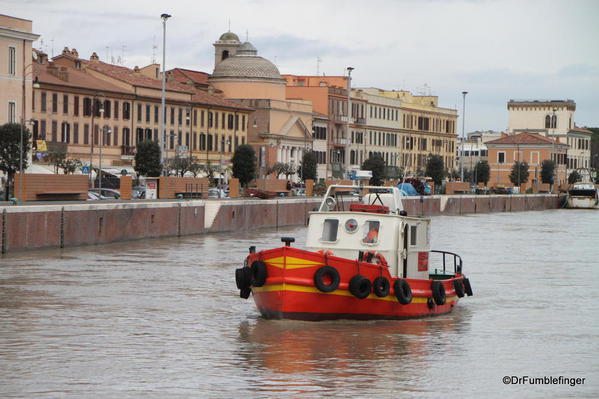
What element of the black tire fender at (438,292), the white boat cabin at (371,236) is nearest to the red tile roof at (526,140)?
the black tire fender at (438,292)

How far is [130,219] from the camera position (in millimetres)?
54000

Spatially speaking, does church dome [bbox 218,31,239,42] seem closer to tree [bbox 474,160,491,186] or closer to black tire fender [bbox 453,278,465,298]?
tree [bbox 474,160,491,186]

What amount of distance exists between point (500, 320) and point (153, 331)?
30.8 feet

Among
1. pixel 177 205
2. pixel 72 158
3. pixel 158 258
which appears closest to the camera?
pixel 158 258

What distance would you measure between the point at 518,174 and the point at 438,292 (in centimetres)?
15029

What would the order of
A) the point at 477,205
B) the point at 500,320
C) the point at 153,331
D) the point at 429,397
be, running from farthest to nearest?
the point at 477,205 < the point at 500,320 < the point at 153,331 < the point at 429,397

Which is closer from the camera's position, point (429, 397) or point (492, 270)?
point (429, 397)

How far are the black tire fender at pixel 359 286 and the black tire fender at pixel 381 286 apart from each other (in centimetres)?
23

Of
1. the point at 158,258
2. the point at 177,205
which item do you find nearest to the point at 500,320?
the point at 158,258

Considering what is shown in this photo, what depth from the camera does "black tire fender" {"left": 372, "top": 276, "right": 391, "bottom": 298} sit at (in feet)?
91.9

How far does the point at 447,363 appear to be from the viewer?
Result: 24969 mm

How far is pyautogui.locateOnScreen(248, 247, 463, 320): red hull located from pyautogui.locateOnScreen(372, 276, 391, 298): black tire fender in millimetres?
115

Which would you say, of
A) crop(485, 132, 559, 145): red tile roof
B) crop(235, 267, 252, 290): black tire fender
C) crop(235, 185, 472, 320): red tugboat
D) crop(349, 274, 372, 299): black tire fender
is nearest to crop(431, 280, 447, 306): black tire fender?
crop(235, 185, 472, 320): red tugboat

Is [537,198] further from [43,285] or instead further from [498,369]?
[498,369]
